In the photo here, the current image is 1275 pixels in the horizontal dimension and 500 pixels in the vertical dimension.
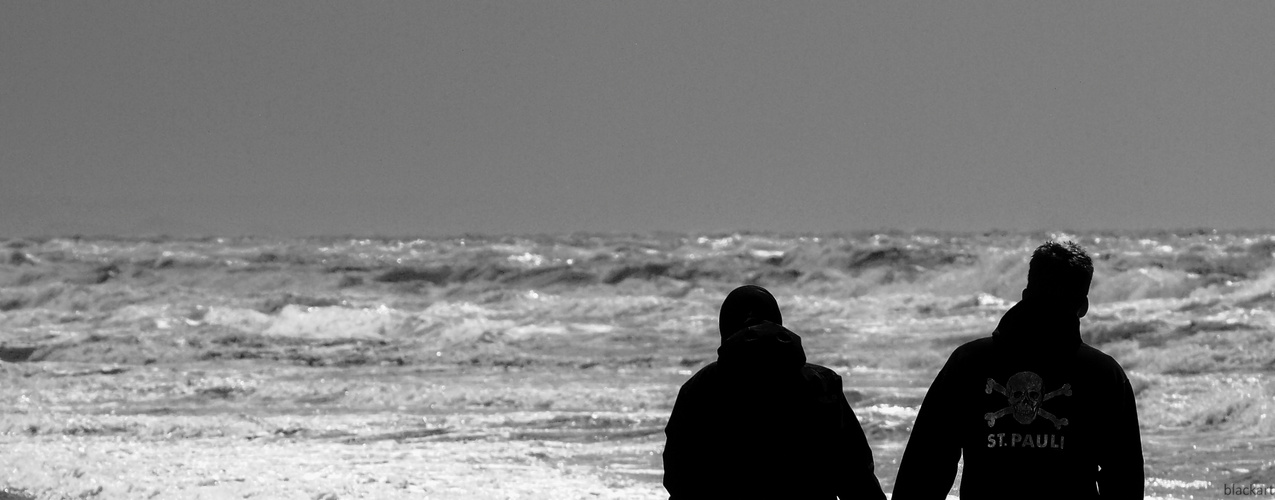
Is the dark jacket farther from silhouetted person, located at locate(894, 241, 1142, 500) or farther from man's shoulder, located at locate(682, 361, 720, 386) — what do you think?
silhouetted person, located at locate(894, 241, 1142, 500)

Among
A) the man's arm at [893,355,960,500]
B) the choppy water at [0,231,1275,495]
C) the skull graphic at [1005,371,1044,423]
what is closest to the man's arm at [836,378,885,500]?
the man's arm at [893,355,960,500]

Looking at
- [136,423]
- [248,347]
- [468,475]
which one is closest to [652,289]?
[248,347]

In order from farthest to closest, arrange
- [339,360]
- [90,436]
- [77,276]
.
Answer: [77,276] < [339,360] < [90,436]

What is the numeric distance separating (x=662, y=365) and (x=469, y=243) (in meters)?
28.3

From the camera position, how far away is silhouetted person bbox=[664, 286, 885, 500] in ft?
9.79

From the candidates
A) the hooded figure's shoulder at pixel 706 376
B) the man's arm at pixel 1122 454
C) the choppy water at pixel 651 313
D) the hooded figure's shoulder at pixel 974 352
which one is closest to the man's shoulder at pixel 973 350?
the hooded figure's shoulder at pixel 974 352

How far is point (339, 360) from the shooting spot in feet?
62.1

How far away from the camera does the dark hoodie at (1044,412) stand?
2.82 meters

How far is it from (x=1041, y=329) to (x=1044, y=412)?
17 centimetres

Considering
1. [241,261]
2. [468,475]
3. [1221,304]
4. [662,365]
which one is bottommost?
[468,475]

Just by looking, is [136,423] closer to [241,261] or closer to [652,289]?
[652,289]

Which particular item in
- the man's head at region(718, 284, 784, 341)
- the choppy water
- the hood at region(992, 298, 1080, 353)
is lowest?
the hood at region(992, 298, 1080, 353)

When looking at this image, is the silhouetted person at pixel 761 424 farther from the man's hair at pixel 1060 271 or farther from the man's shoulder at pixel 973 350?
the man's hair at pixel 1060 271

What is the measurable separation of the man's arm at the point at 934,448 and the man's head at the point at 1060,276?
234mm
